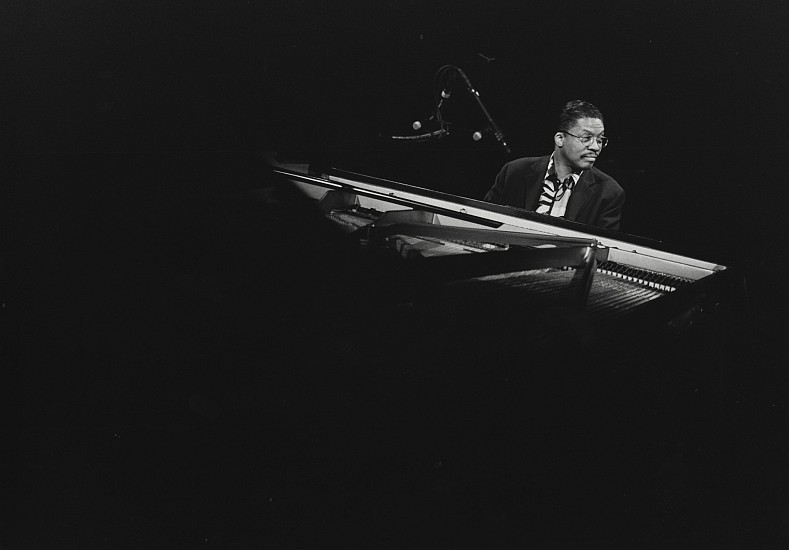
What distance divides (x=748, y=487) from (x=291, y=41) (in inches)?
71.7

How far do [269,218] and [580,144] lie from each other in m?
1.31

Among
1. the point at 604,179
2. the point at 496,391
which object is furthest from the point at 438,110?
the point at 496,391

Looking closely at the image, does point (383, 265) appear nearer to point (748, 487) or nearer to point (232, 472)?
point (232, 472)

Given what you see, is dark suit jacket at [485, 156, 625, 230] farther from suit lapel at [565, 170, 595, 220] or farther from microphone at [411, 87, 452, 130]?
microphone at [411, 87, 452, 130]

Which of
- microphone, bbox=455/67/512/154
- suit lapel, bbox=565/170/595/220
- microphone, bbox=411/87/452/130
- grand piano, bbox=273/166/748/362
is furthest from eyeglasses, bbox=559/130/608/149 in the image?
grand piano, bbox=273/166/748/362

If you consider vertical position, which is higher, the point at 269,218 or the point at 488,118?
the point at 488,118

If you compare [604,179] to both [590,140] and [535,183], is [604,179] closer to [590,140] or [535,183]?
[590,140]

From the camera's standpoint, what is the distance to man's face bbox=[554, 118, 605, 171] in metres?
2.23

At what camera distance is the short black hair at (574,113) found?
222 cm

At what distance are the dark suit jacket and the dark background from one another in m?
0.07

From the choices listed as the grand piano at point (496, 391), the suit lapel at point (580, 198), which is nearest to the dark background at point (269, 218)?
the grand piano at point (496, 391)

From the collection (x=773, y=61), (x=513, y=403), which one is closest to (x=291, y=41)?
(x=513, y=403)

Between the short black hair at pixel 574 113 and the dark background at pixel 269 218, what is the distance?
0.12ft

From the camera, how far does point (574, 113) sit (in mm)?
2244
